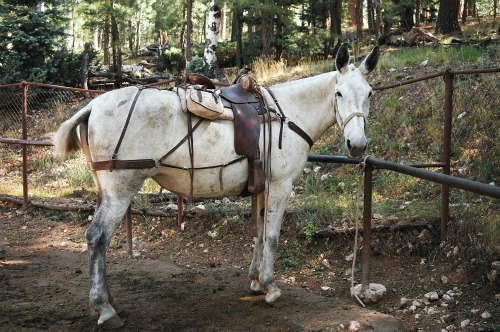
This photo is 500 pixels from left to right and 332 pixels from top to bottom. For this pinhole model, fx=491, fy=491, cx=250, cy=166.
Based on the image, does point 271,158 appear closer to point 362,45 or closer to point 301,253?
point 301,253

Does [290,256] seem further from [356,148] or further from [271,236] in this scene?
[356,148]

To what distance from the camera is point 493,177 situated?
6.20 m

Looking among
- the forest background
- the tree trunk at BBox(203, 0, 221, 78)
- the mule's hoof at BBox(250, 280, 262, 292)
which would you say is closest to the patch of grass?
the mule's hoof at BBox(250, 280, 262, 292)

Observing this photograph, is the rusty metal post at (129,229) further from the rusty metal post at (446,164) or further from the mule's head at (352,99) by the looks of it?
the rusty metal post at (446,164)

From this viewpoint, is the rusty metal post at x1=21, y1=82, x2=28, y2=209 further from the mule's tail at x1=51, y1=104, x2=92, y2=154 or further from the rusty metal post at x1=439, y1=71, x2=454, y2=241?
the rusty metal post at x1=439, y1=71, x2=454, y2=241

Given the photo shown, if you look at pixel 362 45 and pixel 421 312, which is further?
pixel 362 45

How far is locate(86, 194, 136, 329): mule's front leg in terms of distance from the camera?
149 inches

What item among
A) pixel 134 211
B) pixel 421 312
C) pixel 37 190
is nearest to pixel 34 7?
pixel 37 190

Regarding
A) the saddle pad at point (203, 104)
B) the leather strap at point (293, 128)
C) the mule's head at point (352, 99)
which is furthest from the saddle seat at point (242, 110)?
the mule's head at point (352, 99)

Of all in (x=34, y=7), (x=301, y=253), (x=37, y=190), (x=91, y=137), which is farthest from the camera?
(x=34, y=7)

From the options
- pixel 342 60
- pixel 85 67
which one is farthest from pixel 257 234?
pixel 85 67

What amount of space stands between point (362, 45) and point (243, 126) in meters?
14.9

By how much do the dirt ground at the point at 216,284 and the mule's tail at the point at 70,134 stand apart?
140 cm

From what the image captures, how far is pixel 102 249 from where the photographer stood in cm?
381
